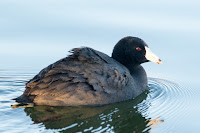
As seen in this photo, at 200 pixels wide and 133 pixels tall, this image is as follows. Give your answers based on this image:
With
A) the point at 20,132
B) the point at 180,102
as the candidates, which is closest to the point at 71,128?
the point at 20,132

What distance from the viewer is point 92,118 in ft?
21.4

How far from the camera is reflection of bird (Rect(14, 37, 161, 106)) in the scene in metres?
6.94

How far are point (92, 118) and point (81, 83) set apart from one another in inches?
29.2

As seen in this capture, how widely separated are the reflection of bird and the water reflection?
148mm

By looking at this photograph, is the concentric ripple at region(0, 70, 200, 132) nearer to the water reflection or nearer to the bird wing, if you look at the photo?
the water reflection

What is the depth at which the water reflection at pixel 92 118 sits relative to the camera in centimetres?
609

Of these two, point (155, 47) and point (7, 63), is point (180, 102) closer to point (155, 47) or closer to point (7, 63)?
point (155, 47)

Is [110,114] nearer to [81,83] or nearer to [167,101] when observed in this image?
[81,83]

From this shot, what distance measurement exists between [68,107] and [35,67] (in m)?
2.53

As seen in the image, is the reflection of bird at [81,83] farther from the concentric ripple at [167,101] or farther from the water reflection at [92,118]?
the concentric ripple at [167,101]

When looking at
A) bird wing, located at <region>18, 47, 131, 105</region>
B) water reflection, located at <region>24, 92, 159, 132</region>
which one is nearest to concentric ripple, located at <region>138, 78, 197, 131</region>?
water reflection, located at <region>24, 92, 159, 132</region>

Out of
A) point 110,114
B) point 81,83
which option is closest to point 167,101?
point 110,114

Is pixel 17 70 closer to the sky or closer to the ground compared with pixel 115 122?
closer to the sky

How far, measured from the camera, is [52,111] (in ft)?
22.3
